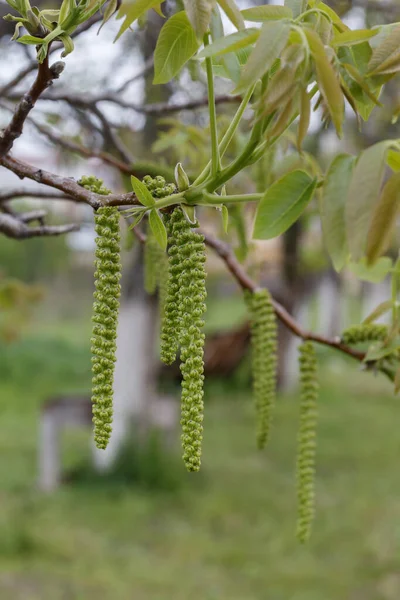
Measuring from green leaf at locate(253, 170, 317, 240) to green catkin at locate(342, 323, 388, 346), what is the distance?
1.35ft

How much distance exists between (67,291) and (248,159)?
1113 centimetres

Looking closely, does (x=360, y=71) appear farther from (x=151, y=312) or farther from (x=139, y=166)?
(x=151, y=312)

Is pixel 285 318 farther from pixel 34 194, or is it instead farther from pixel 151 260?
pixel 34 194

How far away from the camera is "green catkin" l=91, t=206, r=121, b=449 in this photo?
575 mm

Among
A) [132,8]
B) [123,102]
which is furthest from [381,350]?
[123,102]

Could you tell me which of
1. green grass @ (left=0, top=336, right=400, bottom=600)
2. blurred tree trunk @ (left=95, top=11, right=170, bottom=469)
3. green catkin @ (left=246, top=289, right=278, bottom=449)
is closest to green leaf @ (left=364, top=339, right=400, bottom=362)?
green catkin @ (left=246, top=289, right=278, bottom=449)

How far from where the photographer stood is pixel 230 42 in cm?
51

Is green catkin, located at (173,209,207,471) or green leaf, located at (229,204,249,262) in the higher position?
green catkin, located at (173,209,207,471)

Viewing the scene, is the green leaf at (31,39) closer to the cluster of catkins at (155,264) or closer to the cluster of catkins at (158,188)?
the cluster of catkins at (158,188)

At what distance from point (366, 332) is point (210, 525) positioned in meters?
3.04

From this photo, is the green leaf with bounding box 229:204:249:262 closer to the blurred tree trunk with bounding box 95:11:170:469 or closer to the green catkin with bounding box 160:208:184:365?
the green catkin with bounding box 160:208:184:365

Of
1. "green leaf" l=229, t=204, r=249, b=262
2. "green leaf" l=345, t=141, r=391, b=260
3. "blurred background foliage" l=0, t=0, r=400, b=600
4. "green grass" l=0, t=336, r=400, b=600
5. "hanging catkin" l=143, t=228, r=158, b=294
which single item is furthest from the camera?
"green grass" l=0, t=336, r=400, b=600

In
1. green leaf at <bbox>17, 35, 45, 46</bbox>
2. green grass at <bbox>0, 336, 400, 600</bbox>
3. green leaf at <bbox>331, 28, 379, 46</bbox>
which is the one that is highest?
green leaf at <bbox>331, 28, 379, 46</bbox>

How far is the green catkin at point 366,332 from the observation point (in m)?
0.97
